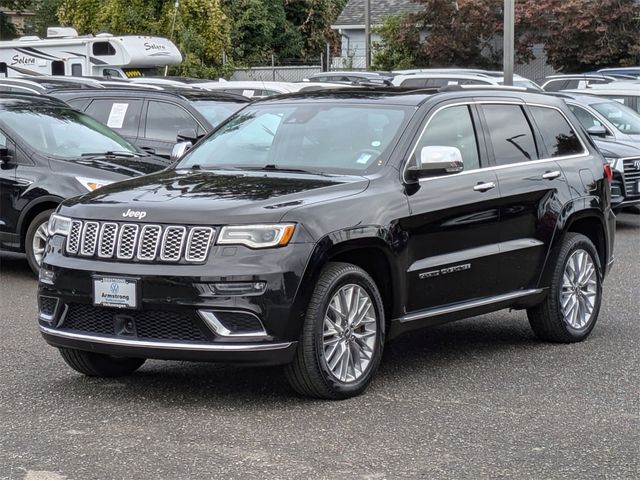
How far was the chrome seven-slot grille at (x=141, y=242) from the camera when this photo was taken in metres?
6.68

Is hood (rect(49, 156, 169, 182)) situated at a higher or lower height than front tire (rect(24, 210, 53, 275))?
higher

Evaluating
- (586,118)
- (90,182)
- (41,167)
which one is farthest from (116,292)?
(586,118)

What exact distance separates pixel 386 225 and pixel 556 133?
2.44 metres

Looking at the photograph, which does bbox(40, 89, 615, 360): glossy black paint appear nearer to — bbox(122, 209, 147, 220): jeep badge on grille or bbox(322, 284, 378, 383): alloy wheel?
bbox(122, 209, 147, 220): jeep badge on grille

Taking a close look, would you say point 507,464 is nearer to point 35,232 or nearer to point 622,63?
point 35,232

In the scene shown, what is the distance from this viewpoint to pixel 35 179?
12.3 meters

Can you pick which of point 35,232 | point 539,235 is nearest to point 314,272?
point 539,235

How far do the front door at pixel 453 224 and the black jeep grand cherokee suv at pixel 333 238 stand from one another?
1cm

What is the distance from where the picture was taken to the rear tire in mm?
7516

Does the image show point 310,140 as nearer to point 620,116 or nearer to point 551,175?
point 551,175

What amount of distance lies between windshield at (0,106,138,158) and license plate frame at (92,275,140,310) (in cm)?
601

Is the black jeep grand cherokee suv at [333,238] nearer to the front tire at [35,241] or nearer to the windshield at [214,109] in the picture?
the front tire at [35,241]

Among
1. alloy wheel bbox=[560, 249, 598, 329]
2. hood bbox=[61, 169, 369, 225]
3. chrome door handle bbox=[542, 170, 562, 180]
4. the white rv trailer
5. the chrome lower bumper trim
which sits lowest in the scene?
alloy wheel bbox=[560, 249, 598, 329]

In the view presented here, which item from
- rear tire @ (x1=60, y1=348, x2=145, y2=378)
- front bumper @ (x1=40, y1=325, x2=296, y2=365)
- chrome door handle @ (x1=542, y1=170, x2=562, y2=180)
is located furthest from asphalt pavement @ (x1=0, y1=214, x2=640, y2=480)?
chrome door handle @ (x1=542, y1=170, x2=562, y2=180)
